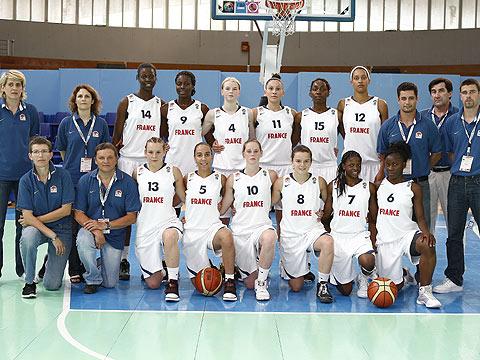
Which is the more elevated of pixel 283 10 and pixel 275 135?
pixel 283 10

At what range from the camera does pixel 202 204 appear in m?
6.02

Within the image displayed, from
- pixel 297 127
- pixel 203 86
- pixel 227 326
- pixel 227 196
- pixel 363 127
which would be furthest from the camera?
pixel 203 86

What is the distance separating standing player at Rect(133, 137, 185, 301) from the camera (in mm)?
5977

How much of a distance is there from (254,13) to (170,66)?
1012cm

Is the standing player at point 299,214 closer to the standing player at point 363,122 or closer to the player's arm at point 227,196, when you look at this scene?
the player's arm at point 227,196

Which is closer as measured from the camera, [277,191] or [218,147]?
[277,191]

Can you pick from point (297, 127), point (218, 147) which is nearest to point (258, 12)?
point (297, 127)

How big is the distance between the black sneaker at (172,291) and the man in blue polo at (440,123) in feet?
8.62

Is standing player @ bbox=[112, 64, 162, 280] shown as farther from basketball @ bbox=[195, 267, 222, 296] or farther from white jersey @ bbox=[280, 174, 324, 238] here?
white jersey @ bbox=[280, 174, 324, 238]

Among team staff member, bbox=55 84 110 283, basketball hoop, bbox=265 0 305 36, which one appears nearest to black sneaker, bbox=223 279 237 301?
team staff member, bbox=55 84 110 283

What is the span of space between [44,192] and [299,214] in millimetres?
2336

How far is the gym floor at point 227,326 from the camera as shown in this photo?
14.1 feet

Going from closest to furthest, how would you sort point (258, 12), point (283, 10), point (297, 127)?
point (297, 127) → point (283, 10) → point (258, 12)

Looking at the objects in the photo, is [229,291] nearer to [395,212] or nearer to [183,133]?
[395,212]
